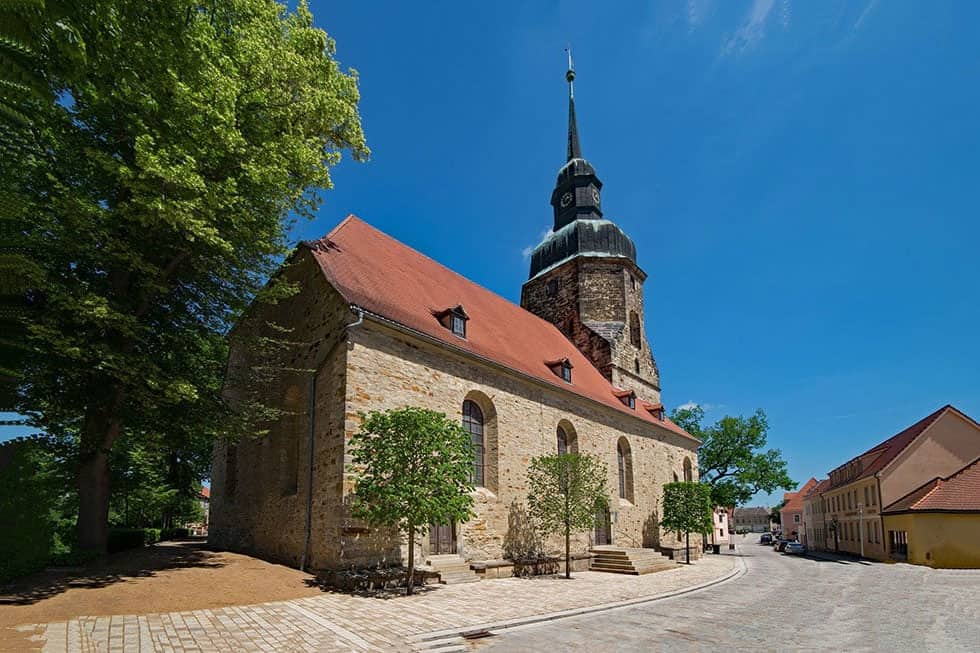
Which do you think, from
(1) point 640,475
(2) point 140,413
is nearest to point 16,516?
(2) point 140,413

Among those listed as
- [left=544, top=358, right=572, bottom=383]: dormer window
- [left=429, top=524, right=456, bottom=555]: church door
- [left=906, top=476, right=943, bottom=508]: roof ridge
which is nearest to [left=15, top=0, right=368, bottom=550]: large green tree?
[left=429, top=524, right=456, bottom=555]: church door

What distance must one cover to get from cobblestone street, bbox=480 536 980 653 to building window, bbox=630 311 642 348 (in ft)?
48.5

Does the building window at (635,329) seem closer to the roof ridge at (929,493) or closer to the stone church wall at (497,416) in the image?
the stone church wall at (497,416)

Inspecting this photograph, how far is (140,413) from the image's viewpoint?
37.1 feet

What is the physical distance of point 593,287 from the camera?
89.4 ft

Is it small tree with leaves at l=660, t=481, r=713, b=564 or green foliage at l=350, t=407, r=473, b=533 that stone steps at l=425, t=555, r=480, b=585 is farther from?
small tree with leaves at l=660, t=481, r=713, b=564

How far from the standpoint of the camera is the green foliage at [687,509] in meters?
22.2

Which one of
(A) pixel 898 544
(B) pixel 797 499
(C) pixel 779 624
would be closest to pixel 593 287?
(A) pixel 898 544

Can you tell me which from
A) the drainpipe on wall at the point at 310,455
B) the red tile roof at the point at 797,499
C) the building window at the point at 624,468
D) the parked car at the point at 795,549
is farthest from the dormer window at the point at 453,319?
the red tile roof at the point at 797,499

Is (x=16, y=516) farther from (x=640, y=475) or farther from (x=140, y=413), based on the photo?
(x=640, y=475)

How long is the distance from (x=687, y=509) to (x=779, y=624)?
46.2 feet

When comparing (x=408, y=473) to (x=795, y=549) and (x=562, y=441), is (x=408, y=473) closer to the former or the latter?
(x=562, y=441)

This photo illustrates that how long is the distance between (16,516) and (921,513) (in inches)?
1180

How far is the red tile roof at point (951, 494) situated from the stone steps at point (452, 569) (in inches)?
852
